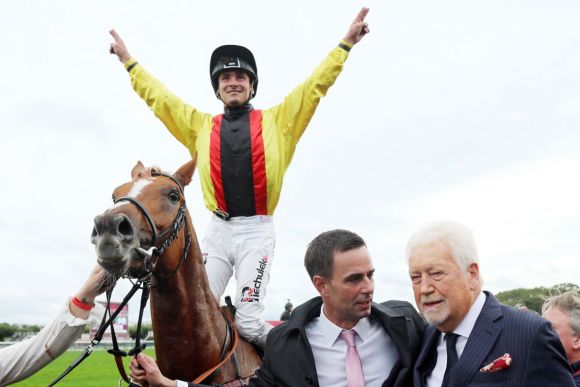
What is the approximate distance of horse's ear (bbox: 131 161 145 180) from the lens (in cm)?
407

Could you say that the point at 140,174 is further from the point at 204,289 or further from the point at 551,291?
the point at 551,291

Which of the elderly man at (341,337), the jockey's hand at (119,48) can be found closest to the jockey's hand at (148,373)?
the elderly man at (341,337)

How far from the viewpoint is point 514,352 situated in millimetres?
2691

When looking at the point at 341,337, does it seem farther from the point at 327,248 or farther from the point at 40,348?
the point at 40,348

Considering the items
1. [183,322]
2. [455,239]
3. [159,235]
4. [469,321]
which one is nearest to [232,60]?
[159,235]

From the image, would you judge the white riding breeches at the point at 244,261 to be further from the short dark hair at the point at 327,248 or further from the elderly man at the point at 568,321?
the elderly man at the point at 568,321

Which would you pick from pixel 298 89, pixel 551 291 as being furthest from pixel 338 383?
pixel 298 89

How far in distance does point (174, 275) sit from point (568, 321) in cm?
288

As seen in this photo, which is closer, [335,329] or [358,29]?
[335,329]

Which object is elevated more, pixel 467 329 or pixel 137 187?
Answer: pixel 137 187

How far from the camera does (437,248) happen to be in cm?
294

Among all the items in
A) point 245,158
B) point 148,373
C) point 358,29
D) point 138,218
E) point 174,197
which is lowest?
point 148,373

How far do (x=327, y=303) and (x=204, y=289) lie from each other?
969mm

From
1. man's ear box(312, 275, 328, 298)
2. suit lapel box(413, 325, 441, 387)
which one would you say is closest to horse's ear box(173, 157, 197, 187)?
man's ear box(312, 275, 328, 298)
